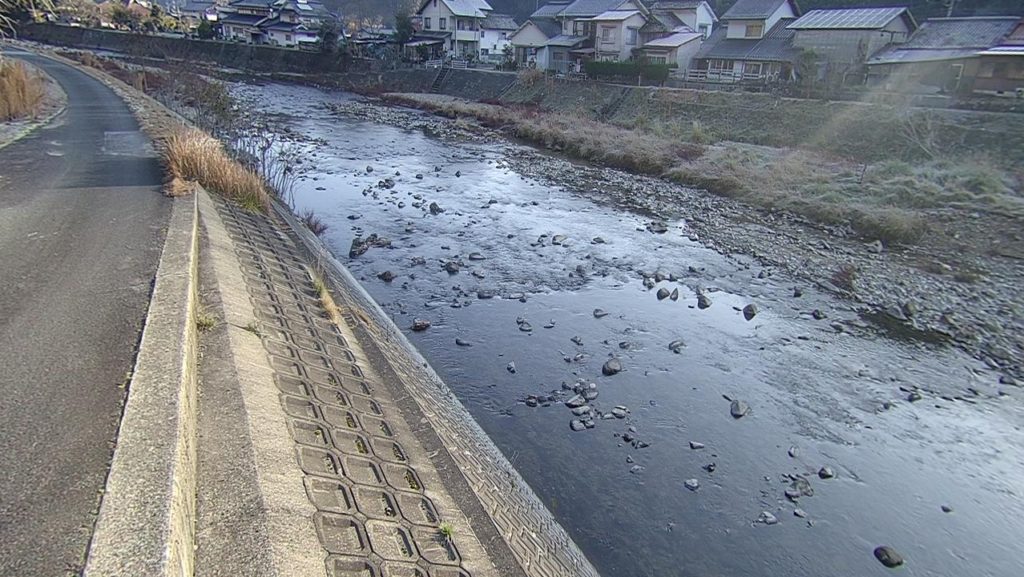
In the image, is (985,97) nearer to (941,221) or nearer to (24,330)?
(941,221)

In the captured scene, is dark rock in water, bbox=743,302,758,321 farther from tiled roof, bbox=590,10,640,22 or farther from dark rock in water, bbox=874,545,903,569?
tiled roof, bbox=590,10,640,22

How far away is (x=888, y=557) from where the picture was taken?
5465 millimetres

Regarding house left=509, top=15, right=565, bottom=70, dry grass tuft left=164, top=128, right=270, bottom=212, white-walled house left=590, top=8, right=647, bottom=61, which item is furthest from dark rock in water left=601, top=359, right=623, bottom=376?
house left=509, top=15, right=565, bottom=70

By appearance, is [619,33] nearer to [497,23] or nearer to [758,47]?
[758,47]

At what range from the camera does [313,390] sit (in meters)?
5.60

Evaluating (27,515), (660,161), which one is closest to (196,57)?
(660,161)

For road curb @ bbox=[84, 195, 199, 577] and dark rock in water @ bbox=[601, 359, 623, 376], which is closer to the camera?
road curb @ bbox=[84, 195, 199, 577]

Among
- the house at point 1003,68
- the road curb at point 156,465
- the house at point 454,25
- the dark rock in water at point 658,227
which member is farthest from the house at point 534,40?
the road curb at point 156,465

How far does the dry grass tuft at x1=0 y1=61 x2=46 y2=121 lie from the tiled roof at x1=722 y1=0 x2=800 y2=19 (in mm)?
35701

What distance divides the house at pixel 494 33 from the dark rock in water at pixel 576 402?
4976 cm

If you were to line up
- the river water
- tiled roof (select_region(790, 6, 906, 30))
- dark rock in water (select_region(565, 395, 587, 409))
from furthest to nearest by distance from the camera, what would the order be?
tiled roof (select_region(790, 6, 906, 30))
dark rock in water (select_region(565, 395, 587, 409))
the river water

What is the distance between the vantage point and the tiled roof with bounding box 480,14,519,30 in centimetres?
5320

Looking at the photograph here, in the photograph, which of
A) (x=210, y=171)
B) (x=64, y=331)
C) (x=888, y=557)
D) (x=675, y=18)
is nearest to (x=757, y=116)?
(x=675, y=18)

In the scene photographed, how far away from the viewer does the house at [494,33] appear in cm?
5300
